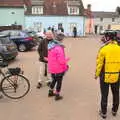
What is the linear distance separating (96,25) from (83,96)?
107060mm

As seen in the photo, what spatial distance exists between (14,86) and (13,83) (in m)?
0.08

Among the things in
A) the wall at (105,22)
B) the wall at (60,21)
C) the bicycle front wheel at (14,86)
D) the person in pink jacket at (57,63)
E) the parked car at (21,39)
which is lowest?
the wall at (105,22)

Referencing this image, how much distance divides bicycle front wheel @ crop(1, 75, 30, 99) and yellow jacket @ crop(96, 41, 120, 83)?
278 centimetres

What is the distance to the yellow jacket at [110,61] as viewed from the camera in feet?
25.7

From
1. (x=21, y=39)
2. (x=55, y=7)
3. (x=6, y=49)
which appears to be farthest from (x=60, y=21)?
(x=6, y=49)

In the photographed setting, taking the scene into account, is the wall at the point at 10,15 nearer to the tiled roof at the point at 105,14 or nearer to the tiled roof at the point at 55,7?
the tiled roof at the point at 55,7

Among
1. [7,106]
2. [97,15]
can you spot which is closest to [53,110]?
[7,106]

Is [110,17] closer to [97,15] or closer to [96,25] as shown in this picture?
[97,15]

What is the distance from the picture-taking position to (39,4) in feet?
222

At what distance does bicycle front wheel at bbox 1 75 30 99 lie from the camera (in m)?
9.97

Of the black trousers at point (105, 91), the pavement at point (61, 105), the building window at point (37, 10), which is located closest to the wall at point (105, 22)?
the building window at point (37, 10)

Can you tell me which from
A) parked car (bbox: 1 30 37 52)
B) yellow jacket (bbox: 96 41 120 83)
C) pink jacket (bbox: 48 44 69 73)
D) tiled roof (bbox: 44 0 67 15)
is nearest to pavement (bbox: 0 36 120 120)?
pink jacket (bbox: 48 44 69 73)

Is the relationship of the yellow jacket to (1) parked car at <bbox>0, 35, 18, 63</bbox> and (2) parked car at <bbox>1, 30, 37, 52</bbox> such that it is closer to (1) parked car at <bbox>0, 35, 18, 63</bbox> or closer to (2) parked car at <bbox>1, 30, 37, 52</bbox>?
(1) parked car at <bbox>0, 35, 18, 63</bbox>

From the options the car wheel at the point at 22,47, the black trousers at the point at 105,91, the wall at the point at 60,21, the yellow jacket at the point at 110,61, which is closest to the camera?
the yellow jacket at the point at 110,61
